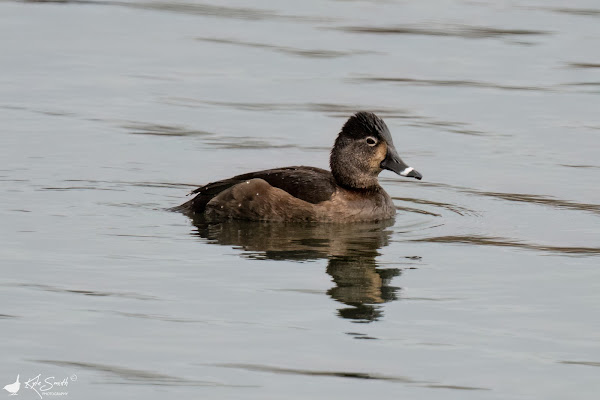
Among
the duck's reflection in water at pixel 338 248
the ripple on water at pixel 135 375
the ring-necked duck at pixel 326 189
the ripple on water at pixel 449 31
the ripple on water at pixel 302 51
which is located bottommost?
the ripple on water at pixel 135 375

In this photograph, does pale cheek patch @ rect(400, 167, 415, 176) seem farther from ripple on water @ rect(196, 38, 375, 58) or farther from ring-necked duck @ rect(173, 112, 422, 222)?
ripple on water @ rect(196, 38, 375, 58)

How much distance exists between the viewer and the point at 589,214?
12.7m

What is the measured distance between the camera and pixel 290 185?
41.2ft

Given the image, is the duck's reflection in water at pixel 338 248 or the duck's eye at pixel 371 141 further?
the duck's eye at pixel 371 141

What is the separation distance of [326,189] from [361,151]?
50cm

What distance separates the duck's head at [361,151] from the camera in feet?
42.1

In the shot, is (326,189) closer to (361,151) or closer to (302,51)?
(361,151)

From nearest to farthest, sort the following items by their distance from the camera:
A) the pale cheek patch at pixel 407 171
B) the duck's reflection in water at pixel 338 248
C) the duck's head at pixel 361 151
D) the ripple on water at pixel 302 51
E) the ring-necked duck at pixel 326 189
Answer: the duck's reflection in water at pixel 338 248
the ring-necked duck at pixel 326 189
the pale cheek patch at pixel 407 171
the duck's head at pixel 361 151
the ripple on water at pixel 302 51

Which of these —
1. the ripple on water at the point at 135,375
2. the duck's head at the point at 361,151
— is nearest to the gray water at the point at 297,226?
the ripple on water at the point at 135,375

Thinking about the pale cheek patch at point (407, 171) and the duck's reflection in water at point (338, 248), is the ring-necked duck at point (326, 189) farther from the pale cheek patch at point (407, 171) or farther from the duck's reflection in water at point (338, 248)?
the duck's reflection in water at point (338, 248)

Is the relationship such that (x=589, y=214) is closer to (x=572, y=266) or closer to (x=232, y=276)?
(x=572, y=266)

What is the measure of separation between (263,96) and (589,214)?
603 centimetres

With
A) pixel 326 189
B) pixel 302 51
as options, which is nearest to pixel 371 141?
pixel 326 189

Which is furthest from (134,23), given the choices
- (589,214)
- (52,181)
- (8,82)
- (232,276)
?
(232,276)
